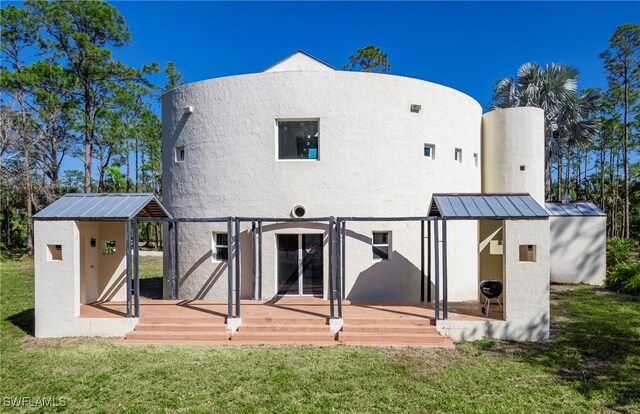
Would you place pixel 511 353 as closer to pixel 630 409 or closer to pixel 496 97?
pixel 630 409

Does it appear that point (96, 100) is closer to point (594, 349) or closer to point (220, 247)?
point (220, 247)

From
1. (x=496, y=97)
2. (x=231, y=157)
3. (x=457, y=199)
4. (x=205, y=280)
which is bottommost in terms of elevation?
(x=205, y=280)

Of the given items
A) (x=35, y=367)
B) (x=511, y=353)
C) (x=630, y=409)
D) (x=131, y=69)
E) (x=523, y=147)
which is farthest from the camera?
(x=131, y=69)

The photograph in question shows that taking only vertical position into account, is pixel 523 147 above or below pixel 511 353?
above

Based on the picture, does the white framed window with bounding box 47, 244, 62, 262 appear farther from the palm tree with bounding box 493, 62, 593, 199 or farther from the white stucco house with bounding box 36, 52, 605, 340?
the palm tree with bounding box 493, 62, 593, 199

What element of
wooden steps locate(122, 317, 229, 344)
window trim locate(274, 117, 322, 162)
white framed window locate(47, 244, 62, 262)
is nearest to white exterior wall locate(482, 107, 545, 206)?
window trim locate(274, 117, 322, 162)

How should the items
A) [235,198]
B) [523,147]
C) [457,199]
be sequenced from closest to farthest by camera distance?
[457,199]
[235,198]
[523,147]

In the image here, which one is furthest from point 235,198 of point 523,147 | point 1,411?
point 523,147

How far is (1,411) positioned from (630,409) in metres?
10.2

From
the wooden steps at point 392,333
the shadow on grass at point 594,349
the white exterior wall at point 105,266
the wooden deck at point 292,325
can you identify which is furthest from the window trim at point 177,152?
the shadow on grass at point 594,349

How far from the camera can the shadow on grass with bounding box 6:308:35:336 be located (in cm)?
957

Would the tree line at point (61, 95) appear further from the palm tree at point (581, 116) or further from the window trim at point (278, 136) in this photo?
the palm tree at point (581, 116)

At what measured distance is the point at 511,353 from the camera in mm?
7859

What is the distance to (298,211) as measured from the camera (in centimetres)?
1109
